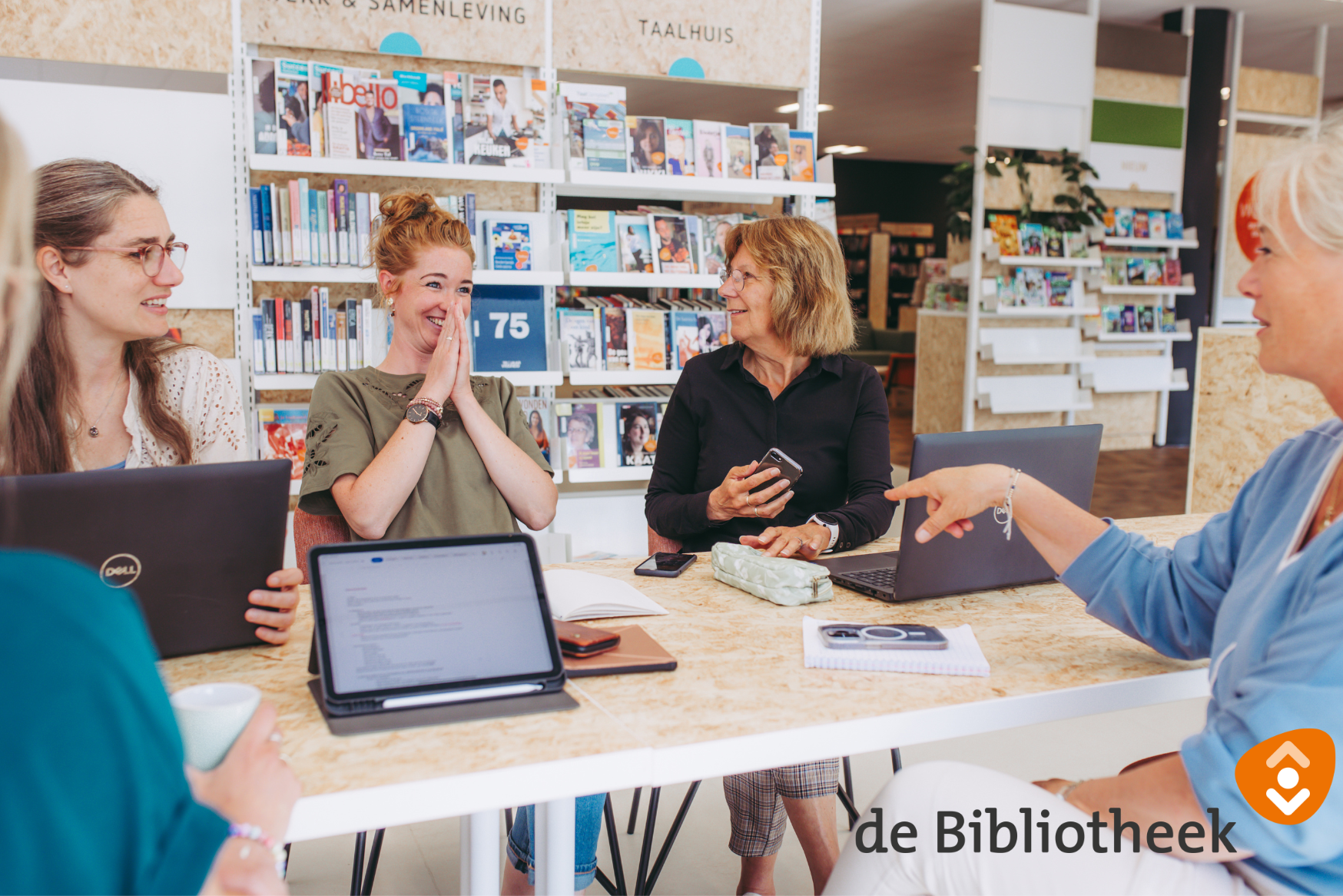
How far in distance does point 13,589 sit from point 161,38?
10.1 feet

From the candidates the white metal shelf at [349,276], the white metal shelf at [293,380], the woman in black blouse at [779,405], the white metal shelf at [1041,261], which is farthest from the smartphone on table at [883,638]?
the white metal shelf at [1041,261]

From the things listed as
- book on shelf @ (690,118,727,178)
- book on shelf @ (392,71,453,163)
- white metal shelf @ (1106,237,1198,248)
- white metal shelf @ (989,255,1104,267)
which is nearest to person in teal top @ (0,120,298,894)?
book on shelf @ (392,71,453,163)

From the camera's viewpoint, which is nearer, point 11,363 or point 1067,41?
point 11,363

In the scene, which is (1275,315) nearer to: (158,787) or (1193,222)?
(158,787)

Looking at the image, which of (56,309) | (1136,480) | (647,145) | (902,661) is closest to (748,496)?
(902,661)

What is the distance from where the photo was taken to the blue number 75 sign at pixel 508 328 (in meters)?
3.41

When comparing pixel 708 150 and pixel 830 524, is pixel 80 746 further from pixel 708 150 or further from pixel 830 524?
pixel 708 150

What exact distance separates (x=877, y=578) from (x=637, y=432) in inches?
84.6

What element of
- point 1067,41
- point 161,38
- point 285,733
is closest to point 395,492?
point 285,733

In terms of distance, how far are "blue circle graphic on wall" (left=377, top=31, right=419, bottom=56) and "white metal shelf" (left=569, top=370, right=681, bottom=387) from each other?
1258 mm

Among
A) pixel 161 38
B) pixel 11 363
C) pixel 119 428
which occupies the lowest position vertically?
pixel 119 428

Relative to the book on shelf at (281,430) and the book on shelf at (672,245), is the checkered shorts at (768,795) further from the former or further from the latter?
the book on shelf at (672,245)

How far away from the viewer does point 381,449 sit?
73.6 inches

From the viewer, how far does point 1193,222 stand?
781 cm
